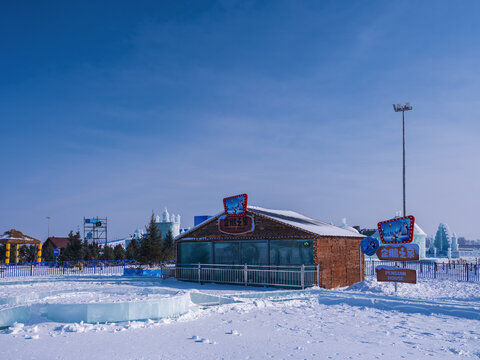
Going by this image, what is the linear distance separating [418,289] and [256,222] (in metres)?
9.22

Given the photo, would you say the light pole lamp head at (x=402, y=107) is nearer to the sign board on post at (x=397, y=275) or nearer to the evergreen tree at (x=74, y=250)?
the sign board on post at (x=397, y=275)

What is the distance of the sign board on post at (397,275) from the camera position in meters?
19.5

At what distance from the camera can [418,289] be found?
22.7 m

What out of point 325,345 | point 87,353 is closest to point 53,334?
point 87,353

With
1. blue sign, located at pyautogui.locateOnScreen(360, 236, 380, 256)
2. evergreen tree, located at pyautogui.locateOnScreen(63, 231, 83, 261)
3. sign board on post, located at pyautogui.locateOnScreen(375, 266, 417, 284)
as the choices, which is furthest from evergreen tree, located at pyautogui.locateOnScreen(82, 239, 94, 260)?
sign board on post, located at pyautogui.locateOnScreen(375, 266, 417, 284)

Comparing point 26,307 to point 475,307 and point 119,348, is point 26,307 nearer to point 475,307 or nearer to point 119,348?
point 119,348

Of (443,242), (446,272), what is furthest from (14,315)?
(443,242)

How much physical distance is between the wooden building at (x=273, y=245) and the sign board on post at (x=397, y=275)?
123 inches

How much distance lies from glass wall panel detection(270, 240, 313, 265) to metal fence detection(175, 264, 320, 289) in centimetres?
35

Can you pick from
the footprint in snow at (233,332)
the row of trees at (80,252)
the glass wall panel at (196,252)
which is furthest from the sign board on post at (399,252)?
the row of trees at (80,252)

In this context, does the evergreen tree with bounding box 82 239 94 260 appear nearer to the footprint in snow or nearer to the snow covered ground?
A: the snow covered ground

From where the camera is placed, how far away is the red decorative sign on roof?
24.7m

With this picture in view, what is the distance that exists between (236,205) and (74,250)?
33909 millimetres

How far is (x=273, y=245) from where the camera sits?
2403 centimetres
